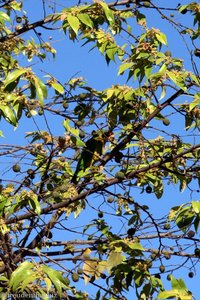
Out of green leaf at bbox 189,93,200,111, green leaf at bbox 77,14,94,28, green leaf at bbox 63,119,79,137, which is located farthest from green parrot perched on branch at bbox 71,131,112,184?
green leaf at bbox 77,14,94,28

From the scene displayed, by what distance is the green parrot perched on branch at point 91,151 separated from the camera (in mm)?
4879

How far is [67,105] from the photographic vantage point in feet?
→ 15.8

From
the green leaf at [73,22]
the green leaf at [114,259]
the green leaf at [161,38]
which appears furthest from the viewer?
the green leaf at [161,38]

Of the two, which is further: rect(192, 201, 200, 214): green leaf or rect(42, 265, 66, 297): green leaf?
rect(192, 201, 200, 214): green leaf

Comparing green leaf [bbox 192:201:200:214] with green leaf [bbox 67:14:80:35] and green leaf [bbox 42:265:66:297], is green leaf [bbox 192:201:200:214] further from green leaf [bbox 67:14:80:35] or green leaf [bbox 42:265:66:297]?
green leaf [bbox 67:14:80:35]

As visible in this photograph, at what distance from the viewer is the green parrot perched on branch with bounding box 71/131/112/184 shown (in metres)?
4.88

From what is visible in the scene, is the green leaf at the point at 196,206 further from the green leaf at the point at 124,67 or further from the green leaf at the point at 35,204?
the green leaf at the point at 124,67

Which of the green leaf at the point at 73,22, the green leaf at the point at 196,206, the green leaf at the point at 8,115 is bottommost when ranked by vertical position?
the green leaf at the point at 196,206

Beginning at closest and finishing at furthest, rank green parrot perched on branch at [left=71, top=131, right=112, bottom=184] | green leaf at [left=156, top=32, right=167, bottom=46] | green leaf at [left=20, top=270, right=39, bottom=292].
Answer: green leaf at [left=20, top=270, right=39, bottom=292]
green leaf at [left=156, top=32, right=167, bottom=46]
green parrot perched on branch at [left=71, top=131, right=112, bottom=184]

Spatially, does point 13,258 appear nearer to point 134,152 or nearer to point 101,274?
point 101,274

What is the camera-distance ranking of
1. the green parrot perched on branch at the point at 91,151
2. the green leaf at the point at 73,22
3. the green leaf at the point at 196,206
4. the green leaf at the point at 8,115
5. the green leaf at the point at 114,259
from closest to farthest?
the green leaf at the point at 196,206
the green leaf at the point at 8,115
the green leaf at the point at 73,22
the green leaf at the point at 114,259
the green parrot perched on branch at the point at 91,151

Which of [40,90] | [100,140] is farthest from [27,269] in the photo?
[100,140]

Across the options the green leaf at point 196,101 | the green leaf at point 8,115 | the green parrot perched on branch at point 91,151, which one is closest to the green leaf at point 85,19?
the green leaf at point 8,115

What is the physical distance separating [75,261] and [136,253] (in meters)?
0.44
